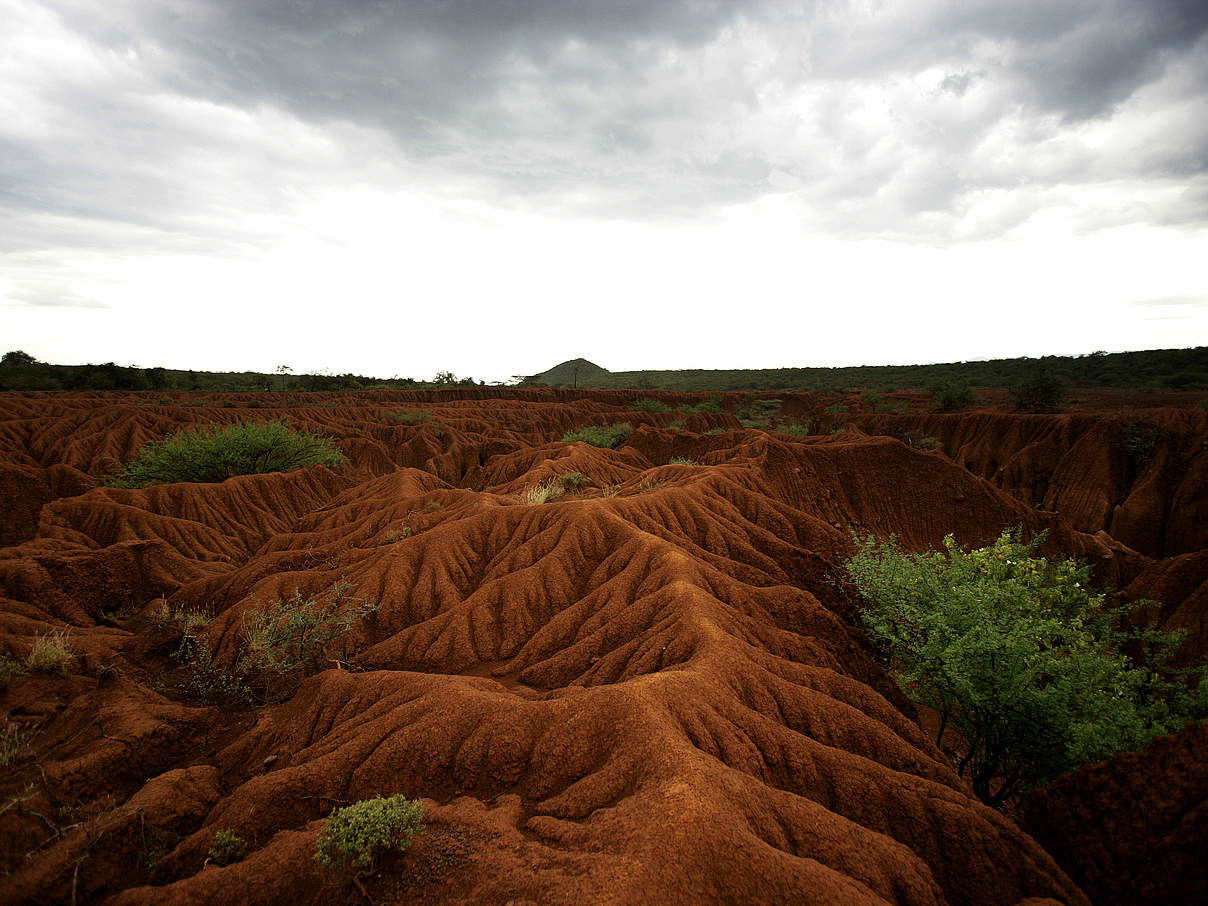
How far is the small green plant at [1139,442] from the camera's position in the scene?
26.5 metres

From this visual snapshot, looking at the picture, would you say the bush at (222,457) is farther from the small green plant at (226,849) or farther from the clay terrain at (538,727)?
the small green plant at (226,849)

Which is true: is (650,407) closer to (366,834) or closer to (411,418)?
(411,418)

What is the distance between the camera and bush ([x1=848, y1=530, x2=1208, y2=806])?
23.4 ft

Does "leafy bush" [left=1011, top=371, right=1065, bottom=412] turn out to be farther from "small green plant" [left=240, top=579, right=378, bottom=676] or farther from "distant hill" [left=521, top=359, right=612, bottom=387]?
"distant hill" [left=521, top=359, right=612, bottom=387]

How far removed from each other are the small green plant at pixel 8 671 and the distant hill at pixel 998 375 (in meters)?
60.4

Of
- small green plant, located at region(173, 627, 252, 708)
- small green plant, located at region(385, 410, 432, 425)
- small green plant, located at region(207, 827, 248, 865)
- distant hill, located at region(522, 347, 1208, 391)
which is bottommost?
small green plant, located at region(173, 627, 252, 708)

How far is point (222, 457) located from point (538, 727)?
92.0 ft

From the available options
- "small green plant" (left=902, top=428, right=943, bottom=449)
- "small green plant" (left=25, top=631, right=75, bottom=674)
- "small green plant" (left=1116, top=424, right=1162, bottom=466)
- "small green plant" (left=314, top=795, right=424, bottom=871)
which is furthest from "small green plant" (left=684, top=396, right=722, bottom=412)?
"small green plant" (left=314, top=795, right=424, bottom=871)

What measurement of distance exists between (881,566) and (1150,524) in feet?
80.5

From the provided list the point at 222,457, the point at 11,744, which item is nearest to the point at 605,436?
the point at 222,457

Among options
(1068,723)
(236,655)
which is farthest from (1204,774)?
(236,655)

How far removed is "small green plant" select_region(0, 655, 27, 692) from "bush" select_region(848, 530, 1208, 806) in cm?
1430

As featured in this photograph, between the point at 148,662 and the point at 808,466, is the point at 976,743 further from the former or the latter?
the point at 808,466

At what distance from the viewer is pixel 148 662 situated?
10977mm
